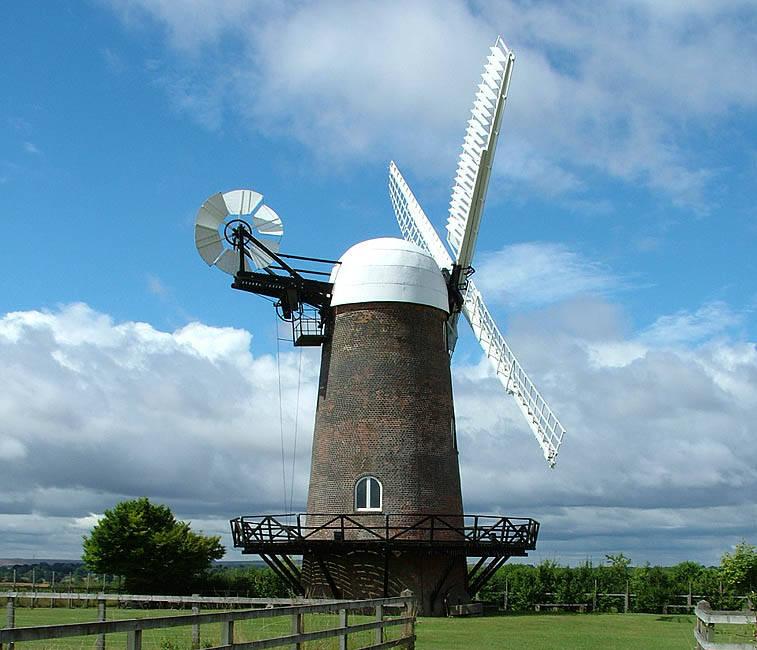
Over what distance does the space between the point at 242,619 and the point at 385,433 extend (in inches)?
674

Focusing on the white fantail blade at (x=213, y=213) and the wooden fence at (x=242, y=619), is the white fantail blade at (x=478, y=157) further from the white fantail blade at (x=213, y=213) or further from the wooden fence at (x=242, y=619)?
the wooden fence at (x=242, y=619)

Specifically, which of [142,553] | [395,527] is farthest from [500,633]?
[142,553]

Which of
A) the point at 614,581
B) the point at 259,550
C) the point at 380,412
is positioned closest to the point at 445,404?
the point at 380,412

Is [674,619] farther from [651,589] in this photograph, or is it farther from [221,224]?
[221,224]

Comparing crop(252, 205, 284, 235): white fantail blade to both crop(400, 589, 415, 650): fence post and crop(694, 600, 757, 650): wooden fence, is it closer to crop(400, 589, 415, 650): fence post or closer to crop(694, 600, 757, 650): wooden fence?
crop(400, 589, 415, 650): fence post

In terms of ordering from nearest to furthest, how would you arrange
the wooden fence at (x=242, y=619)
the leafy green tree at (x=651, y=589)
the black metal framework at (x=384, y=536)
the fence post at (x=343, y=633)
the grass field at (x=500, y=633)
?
the wooden fence at (x=242, y=619), the fence post at (x=343, y=633), the grass field at (x=500, y=633), the black metal framework at (x=384, y=536), the leafy green tree at (x=651, y=589)

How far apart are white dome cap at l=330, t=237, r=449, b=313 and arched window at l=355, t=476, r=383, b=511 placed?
4.94 m

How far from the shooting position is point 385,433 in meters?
27.1

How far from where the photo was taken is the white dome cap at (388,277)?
28.3 metres

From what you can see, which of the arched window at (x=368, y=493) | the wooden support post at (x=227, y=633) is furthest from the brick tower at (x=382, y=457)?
the wooden support post at (x=227, y=633)

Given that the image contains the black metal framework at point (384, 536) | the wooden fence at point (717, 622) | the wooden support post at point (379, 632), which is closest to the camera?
the wooden fence at point (717, 622)

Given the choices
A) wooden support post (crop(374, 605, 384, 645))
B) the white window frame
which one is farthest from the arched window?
wooden support post (crop(374, 605, 384, 645))

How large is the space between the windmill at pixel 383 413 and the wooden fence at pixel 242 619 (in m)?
10.1

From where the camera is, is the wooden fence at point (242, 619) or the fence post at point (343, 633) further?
the fence post at point (343, 633)
